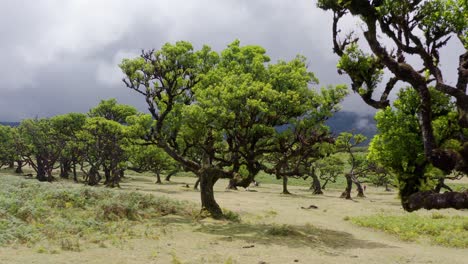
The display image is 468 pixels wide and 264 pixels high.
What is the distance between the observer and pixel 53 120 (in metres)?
68.6

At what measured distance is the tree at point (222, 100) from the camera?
24438 mm

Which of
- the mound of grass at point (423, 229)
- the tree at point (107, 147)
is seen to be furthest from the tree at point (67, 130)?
the mound of grass at point (423, 229)

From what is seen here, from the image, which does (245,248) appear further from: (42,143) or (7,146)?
(7,146)

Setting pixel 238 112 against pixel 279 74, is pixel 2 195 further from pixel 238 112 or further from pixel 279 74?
pixel 279 74

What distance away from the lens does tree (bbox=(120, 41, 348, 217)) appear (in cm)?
2444

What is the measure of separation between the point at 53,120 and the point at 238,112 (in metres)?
53.9

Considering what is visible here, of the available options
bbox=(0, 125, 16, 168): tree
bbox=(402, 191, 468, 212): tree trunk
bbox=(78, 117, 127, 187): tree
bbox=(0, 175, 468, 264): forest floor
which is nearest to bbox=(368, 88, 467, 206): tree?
bbox=(0, 175, 468, 264): forest floor

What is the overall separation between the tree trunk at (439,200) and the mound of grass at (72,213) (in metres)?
13.0

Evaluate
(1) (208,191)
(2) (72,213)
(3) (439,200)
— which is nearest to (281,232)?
(1) (208,191)

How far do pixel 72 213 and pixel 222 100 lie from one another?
11.1 m

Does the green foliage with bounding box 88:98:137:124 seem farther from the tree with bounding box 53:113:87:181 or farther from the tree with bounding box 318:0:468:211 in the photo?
the tree with bounding box 318:0:468:211

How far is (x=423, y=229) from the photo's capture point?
27.1 meters

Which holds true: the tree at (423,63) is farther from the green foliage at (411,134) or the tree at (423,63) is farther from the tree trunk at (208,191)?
the tree trunk at (208,191)

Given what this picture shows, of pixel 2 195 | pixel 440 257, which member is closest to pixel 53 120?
pixel 2 195
